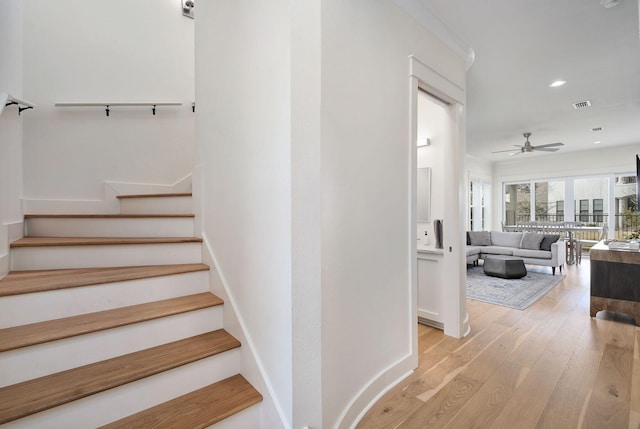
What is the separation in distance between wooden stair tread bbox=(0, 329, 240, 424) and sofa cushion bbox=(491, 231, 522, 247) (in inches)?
268

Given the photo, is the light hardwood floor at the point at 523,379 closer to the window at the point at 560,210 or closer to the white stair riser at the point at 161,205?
the white stair riser at the point at 161,205

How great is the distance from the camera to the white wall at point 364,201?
5.24 feet

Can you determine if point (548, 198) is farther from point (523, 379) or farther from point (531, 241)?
point (523, 379)

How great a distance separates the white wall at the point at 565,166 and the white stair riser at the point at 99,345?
1011cm

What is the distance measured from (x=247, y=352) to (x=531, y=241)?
6590 mm

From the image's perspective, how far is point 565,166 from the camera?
8234 millimetres

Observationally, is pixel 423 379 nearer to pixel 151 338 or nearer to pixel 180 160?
pixel 151 338

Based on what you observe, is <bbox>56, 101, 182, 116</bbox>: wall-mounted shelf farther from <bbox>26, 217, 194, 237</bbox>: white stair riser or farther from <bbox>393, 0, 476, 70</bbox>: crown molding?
<bbox>393, 0, 476, 70</bbox>: crown molding

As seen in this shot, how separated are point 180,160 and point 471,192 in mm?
8287

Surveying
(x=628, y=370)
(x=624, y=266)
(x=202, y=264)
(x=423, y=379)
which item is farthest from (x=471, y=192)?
(x=202, y=264)

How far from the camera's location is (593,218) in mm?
7902

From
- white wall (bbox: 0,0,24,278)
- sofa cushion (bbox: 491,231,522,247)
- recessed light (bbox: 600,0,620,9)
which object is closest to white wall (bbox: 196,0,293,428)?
white wall (bbox: 0,0,24,278)

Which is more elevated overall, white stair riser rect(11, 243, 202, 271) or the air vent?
the air vent

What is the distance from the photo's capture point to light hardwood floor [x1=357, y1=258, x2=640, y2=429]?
173 centimetres
